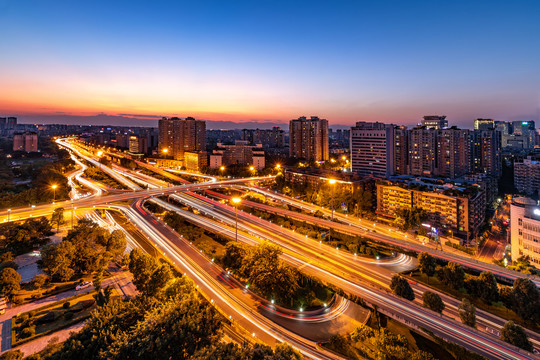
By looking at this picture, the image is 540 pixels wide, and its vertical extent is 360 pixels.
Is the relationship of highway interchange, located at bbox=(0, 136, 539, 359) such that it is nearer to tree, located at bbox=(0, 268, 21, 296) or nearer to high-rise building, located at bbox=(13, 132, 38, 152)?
tree, located at bbox=(0, 268, 21, 296)

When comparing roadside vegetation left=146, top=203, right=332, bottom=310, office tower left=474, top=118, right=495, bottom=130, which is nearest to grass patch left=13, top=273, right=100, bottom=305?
roadside vegetation left=146, top=203, right=332, bottom=310

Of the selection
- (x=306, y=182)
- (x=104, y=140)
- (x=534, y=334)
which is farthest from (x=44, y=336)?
(x=104, y=140)

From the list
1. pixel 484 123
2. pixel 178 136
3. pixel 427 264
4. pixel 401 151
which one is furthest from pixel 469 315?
pixel 484 123

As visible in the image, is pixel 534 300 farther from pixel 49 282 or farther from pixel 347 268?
pixel 49 282

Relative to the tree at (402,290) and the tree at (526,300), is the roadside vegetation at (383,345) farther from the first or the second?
the tree at (526,300)

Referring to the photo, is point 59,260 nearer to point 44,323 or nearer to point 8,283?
point 8,283

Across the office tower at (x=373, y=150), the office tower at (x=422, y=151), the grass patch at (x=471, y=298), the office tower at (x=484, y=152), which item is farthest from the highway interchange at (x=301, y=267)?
the office tower at (x=484, y=152)
